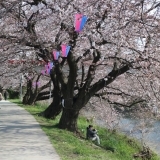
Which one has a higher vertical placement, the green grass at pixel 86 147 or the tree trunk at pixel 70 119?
the tree trunk at pixel 70 119

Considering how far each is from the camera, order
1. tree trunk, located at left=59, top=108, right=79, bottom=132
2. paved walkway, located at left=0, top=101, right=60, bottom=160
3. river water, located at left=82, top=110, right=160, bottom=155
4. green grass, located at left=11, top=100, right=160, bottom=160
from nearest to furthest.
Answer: paved walkway, located at left=0, top=101, right=60, bottom=160
green grass, located at left=11, top=100, right=160, bottom=160
tree trunk, located at left=59, top=108, right=79, bottom=132
river water, located at left=82, top=110, right=160, bottom=155

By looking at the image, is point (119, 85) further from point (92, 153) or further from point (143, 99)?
point (92, 153)

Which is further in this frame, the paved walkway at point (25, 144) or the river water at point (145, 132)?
the river water at point (145, 132)

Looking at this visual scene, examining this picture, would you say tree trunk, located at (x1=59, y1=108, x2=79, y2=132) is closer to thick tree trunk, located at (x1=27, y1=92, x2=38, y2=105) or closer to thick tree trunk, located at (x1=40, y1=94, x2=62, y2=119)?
thick tree trunk, located at (x1=40, y1=94, x2=62, y2=119)

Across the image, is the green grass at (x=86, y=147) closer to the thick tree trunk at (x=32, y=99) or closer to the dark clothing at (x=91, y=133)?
the dark clothing at (x=91, y=133)

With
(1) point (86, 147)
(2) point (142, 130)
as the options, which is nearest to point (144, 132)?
(2) point (142, 130)

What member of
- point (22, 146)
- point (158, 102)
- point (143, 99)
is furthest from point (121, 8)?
point (143, 99)

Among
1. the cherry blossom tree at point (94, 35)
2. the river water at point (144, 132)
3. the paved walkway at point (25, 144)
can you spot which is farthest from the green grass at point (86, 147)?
the cherry blossom tree at point (94, 35)

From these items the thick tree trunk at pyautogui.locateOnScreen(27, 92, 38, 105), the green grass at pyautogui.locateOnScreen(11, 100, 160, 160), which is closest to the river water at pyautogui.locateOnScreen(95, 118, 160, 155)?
the green grass at pyautogui.locateOnScreen(11, 100, 160, 160)

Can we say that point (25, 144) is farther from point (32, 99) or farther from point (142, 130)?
point (32, 99)

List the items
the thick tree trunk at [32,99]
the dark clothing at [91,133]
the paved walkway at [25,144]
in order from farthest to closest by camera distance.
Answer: the thick tree trunk at [32,99] < the dark clothing at [91,133] < the paved walkway at [25,144]

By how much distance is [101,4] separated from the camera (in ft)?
32.0

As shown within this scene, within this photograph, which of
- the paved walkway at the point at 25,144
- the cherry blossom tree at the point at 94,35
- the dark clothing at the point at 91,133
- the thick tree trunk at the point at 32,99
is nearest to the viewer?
the paved walkway at the point at 25,144

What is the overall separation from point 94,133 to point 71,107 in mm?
1375
